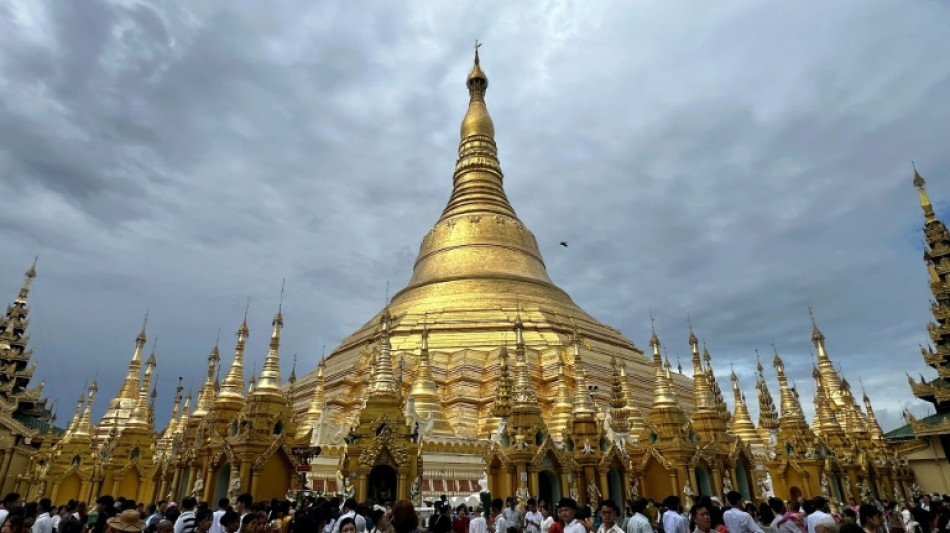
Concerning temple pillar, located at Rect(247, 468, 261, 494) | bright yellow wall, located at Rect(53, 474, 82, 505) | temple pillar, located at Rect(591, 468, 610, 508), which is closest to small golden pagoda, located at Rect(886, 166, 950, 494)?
temple pillar, located at Rect(591, 468, 610, 508)

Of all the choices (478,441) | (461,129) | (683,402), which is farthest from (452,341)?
(461,129)

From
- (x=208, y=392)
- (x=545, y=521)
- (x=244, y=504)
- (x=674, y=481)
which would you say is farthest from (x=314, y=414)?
(x=244, y=504)

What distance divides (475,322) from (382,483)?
1599 centimetres

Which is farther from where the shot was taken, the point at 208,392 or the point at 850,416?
the point at 850,416

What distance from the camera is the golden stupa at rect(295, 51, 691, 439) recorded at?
25.1 meters

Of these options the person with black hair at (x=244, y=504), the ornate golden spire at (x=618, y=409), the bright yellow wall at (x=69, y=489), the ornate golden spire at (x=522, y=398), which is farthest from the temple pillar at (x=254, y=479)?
the ornate golden spire at (x=618, y=409)

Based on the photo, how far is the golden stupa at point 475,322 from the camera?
2511 centimetres

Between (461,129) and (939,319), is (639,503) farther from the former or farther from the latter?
(461,129)

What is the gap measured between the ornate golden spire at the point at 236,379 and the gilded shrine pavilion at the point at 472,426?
5cm

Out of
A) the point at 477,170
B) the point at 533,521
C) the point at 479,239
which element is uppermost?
the point at 477,170

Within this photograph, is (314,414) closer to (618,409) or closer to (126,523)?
(618,409)

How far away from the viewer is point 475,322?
2955cm

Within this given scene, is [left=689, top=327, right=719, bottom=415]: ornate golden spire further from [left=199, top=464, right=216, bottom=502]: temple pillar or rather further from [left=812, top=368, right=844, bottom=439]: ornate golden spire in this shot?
[left=199, top=464, right=216, bottom=502]: temple pillar

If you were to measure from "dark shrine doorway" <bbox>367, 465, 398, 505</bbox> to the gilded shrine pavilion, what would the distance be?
43 millimetres
